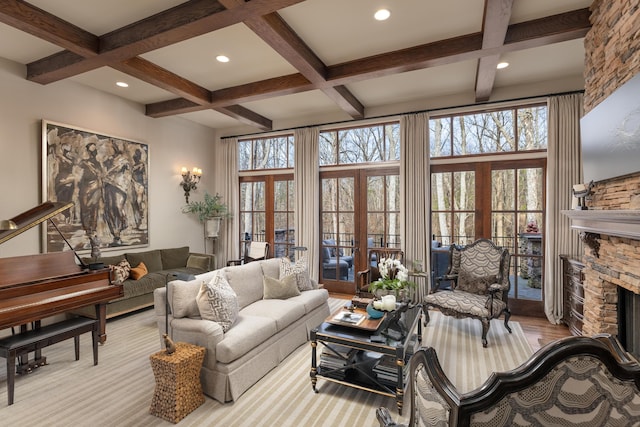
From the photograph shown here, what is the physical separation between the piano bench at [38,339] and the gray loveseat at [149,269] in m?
1.09

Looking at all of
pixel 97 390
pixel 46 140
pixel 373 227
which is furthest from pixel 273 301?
pixel 46 140

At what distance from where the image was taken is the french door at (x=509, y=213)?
179 inches

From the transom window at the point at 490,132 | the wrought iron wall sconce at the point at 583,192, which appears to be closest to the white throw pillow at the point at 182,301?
the wrought iron wall sconce at the point at 583,192

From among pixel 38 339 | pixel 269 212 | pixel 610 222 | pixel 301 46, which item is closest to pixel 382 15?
pixel 301 46

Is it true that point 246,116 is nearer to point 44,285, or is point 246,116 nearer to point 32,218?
point 32,218

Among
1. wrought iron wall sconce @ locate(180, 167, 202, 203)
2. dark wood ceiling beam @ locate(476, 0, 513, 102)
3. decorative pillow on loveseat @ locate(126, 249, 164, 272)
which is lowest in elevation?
decorative pillow on loveseat @ locate(126, 249, 164, 272)

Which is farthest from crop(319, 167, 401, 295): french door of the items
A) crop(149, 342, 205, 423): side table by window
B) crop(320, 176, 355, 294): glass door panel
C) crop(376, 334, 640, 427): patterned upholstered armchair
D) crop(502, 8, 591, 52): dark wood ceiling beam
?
crop(376, 334, 640, 427): patterned upholstered armchair

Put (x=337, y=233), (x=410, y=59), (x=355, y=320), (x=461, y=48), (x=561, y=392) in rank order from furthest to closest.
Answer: (x=337, y=233) < (x=410, y=59) < (x=461, y=48) < (x=355, y=320) < (x=561, y=392)

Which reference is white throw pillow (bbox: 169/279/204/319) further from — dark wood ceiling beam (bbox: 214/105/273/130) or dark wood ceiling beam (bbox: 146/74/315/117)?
dark wood ceiling beam (bbox: 214/105/273/130)

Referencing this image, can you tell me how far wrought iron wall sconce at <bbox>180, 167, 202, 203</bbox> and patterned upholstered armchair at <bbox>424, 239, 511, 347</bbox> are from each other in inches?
188

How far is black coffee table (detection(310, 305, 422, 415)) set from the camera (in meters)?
2.43

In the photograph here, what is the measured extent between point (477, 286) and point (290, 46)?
371 centimetres

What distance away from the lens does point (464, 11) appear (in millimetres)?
2842

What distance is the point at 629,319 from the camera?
269 cm
